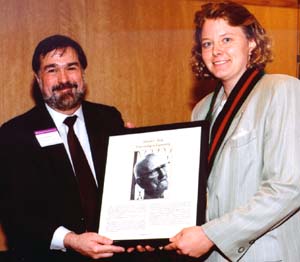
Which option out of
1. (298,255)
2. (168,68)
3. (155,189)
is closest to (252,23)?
(155,189)

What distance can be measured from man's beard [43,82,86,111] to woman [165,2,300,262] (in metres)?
0.94

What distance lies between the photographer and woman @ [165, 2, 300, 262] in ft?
6.21

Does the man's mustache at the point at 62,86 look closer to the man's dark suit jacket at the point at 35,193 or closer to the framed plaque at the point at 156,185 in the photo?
the man's dark suit jacket at the point at 35,193

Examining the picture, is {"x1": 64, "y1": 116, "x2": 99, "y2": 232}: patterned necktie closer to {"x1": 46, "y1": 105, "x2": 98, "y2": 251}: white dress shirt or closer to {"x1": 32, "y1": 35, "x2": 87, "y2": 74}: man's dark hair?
{"x1": 46, "y1": 105, "x2": 98, "y2": 251}: white dress shirt

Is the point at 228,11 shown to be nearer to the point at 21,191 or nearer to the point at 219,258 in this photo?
the point at 219,258

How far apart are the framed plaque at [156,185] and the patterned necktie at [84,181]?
0.99 ft

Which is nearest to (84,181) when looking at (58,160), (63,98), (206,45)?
(58,160)

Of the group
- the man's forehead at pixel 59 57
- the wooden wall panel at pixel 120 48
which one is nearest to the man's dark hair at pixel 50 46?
the man's forehead at pixel 59 57

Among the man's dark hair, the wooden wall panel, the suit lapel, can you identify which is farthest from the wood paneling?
the suit lapel

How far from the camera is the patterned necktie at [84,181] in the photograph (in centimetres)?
253

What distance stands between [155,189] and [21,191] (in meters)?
0.78

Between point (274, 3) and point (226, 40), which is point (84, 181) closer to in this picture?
point (226, 40)

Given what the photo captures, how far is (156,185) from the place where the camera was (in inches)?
84.6

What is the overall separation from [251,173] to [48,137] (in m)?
1.14
